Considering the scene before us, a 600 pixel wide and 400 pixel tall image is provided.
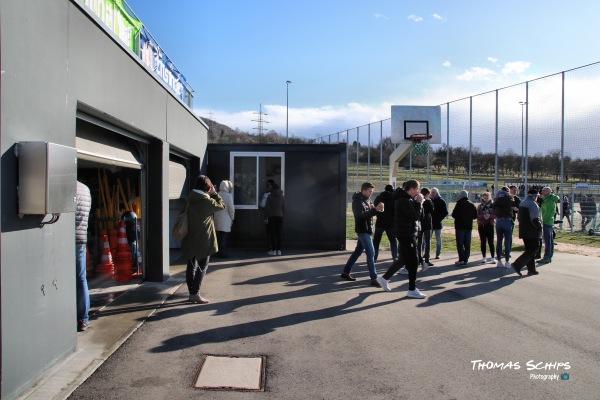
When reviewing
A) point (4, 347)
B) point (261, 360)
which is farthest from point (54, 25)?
point (261, 360)

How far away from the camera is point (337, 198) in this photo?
1265 cm

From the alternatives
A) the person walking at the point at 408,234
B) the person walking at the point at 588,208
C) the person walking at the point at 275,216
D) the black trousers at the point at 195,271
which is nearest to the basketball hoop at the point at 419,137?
the person walking at the point at 275,216

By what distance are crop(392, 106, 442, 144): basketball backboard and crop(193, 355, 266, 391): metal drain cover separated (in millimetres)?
12613

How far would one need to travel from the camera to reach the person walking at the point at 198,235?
255 inches

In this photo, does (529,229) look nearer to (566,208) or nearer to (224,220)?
(224,220)

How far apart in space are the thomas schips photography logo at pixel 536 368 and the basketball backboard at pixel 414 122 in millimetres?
11898

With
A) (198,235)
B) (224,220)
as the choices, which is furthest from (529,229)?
(224,220)

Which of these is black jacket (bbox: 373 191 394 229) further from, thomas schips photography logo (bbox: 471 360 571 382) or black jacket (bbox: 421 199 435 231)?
thomas schips photography logo (bbox: 471 360 571 382)

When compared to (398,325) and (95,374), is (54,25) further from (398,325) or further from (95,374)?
(398,325)

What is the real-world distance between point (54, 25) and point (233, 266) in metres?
6.54

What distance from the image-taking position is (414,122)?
16484 mm

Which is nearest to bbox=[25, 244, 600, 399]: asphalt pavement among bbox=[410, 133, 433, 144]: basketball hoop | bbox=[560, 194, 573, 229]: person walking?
bbox=[410, 133, 433, 144]: basketball hoop

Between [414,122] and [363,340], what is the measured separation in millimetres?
12556

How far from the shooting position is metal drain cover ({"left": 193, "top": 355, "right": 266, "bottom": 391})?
3922 mm
